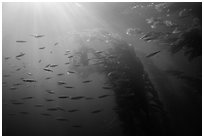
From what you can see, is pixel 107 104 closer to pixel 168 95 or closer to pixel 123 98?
pixel 168 95

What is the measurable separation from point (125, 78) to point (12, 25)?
14628 millimetres

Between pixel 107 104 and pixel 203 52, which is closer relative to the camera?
pixel 203 52

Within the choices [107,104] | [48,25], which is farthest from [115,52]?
[107,104]

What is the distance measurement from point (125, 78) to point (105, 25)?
10289 mm

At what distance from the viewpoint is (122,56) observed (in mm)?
8430

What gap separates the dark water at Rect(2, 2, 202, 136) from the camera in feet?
23.1

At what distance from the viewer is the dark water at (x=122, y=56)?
23.1 ft

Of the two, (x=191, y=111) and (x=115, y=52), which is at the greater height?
(x=115, y=52)

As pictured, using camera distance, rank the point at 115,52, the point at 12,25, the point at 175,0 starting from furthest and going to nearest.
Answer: the point at 12,25 → the point at 115,52 → the point at 175,0

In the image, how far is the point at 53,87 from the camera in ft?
121

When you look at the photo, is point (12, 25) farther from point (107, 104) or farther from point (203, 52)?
point (107, 104)

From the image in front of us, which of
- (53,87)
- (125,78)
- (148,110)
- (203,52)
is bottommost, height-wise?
(53,87)

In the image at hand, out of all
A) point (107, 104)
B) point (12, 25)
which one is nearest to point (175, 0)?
point (12, 25)

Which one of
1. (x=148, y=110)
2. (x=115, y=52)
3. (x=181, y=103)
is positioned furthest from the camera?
(x=181, y=103)
